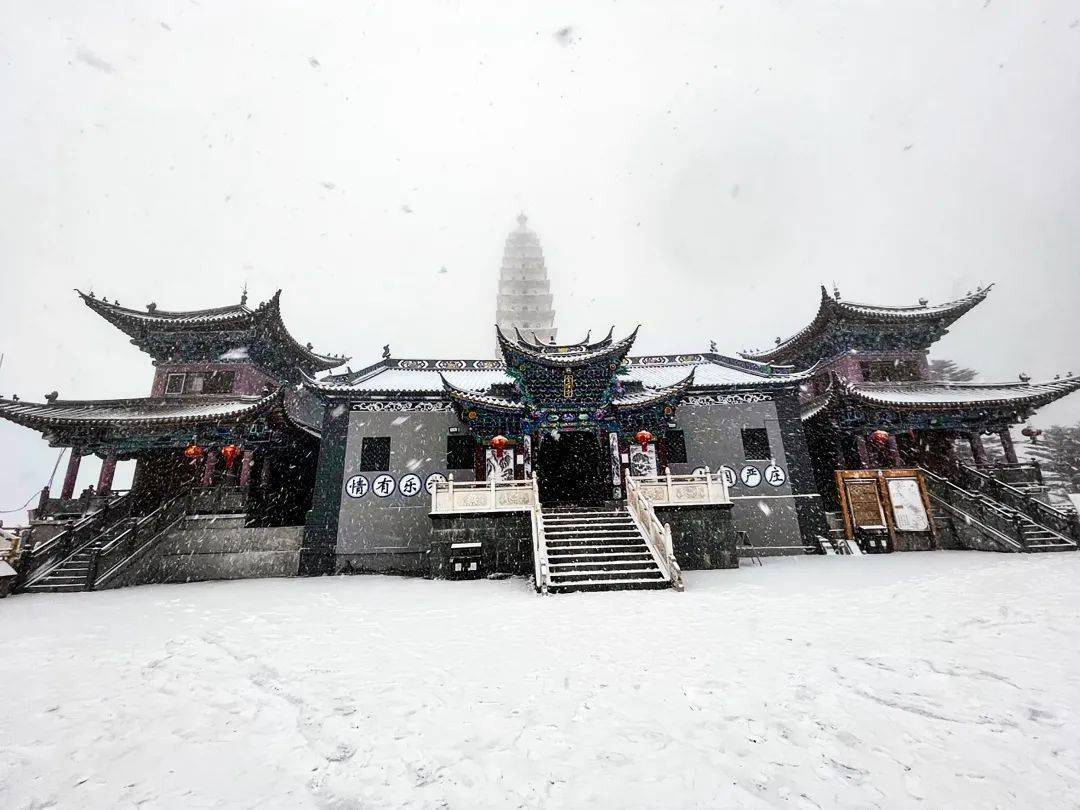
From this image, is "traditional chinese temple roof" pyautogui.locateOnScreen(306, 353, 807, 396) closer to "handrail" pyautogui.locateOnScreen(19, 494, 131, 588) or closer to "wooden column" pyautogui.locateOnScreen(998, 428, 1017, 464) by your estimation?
"handrail" pyautogui.locateOnScreen(19, 494, 131, 588)

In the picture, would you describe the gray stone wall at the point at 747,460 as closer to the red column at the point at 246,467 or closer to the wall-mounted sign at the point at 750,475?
the wall-mounted sign at the point at 750,475

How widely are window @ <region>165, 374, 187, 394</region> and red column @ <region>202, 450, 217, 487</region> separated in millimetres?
4051

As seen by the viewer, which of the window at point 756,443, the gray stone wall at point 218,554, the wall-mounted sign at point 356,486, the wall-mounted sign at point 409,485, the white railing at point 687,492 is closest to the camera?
the white railing at point 687,492

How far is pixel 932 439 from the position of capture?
Answer: 17.8m

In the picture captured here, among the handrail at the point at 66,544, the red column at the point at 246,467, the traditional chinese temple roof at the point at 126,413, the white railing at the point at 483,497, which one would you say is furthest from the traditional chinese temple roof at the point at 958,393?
the handrail at the point at 66,544

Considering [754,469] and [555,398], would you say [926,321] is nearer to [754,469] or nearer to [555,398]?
[754,469]

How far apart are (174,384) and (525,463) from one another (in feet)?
48.4

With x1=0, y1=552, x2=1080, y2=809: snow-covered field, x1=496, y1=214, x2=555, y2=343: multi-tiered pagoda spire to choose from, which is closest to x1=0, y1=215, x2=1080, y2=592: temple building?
x1=0, y1=552, x2=1080, y2=809: snow-covered field

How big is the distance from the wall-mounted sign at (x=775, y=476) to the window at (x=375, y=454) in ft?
41.0

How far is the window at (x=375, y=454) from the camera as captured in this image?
1509 cm

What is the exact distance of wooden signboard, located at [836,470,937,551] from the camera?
1355 cm

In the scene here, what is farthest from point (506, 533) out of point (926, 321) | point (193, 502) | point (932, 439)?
point (926, 321)

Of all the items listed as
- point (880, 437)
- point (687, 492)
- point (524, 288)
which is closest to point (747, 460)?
point (687, 492)

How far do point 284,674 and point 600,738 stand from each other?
332 centimetres
